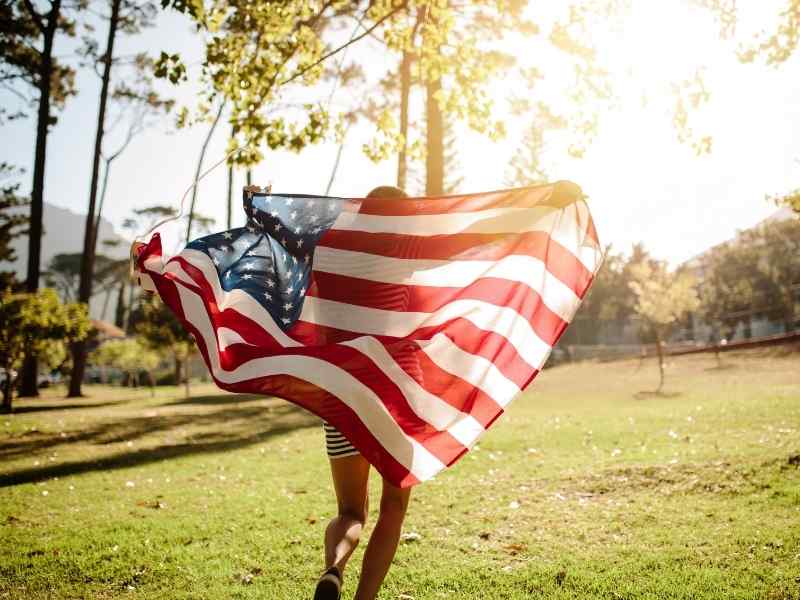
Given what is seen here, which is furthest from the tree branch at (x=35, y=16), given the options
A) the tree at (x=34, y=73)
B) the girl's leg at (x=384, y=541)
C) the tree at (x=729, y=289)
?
the tree at (x=729, y=289)

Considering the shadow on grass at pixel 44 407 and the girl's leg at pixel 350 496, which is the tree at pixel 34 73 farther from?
the girl's leg at pixel 350 496

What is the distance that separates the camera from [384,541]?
2.96 meters

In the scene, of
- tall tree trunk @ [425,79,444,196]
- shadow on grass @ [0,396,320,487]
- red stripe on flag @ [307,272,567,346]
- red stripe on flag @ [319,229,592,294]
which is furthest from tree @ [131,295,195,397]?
red stripe on flag @ [307,272,567,346]

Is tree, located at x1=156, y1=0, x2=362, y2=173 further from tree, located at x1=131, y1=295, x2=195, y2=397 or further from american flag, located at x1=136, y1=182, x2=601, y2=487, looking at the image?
tree, located at x1=131, y1=295, x2=195, y2=397

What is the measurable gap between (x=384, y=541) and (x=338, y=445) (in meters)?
0.52

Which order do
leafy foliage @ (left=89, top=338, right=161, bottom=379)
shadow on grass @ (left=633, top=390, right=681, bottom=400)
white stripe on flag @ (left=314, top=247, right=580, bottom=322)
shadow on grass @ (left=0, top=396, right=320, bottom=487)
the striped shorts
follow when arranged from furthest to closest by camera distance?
leafy foliage @ (left=89, top=338, right=161, bottom=379), shadow on grass @ (left=633, top=390, right=681, bottom=400), shadow on grass @ (left=0, top=396, right=320, bottom=487), white stripe on flag @ (left=314, top=247, right=580, bottom=322), the striped shorts

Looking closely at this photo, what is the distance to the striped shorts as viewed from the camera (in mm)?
3141

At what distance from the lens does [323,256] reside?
387cm

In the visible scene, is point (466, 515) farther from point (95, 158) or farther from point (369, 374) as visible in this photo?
point (95, 158)

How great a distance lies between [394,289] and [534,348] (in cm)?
90

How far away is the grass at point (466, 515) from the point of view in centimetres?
430

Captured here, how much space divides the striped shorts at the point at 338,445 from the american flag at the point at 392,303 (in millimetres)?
270

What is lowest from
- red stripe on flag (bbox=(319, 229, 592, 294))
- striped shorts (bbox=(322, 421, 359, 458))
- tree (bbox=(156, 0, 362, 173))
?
striped shorts (bbox=(322, 421, 359, 458))

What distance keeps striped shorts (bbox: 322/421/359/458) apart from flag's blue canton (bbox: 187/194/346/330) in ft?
2.57
